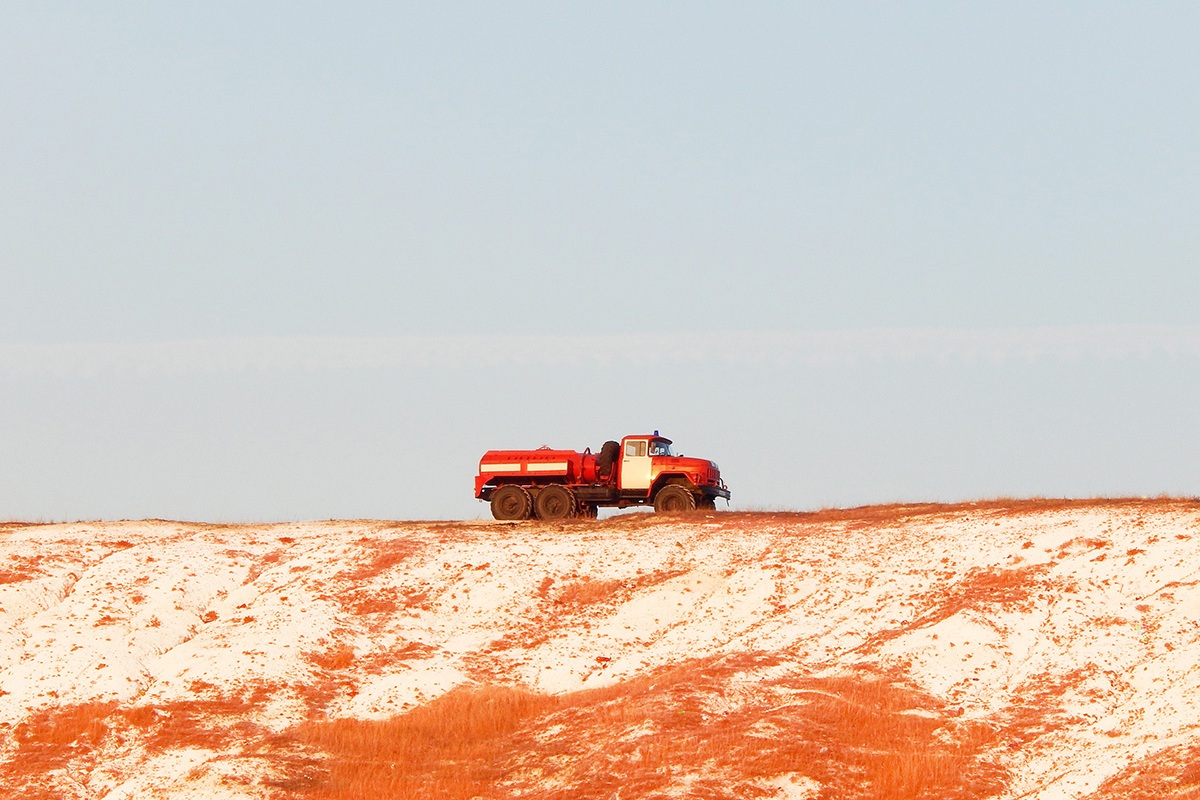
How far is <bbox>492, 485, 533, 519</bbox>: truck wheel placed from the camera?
4391cm

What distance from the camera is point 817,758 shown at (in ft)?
71.4

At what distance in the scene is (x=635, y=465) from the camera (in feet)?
142

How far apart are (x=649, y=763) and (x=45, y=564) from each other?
19292 millimetres

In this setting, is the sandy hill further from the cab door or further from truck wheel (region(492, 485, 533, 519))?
truck wheel (region(492, 485, 533, 519))

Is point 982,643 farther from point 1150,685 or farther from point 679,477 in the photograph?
point 679,477

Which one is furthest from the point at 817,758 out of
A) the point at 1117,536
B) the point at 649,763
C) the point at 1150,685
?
the point at 1117,536

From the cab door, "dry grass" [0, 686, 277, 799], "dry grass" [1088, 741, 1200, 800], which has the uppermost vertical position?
the cab door

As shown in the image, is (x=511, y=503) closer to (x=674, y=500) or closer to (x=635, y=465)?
(x=635, y=465)

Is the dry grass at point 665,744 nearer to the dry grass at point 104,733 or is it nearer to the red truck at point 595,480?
the dry grass at point 104,733

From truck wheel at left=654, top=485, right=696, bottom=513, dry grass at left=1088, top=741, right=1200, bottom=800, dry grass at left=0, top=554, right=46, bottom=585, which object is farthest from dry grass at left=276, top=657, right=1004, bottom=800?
truck wheel at left=654, top=485, right=696, bottom=513

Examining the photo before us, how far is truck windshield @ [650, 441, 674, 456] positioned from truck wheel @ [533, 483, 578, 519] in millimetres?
2930

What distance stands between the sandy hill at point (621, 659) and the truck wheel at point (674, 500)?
385 cm

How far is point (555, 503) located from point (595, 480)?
151 centimetres

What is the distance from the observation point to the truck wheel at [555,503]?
143 ft
